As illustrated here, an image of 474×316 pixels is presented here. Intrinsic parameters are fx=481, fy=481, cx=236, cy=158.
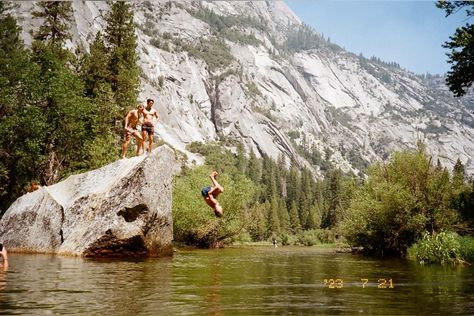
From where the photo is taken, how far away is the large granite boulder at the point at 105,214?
2384 centimetres

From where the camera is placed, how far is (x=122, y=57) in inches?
1897

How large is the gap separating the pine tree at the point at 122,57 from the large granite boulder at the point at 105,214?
70.9ft

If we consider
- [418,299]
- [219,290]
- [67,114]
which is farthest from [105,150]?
[418,299]

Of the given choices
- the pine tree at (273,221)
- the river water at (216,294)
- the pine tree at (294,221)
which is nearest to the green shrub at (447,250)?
the river water at (216,294)

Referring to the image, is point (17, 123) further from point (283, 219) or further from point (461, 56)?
point (283, 219)

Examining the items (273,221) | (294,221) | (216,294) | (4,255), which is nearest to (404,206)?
(216,294)

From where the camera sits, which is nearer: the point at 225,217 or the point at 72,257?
the point at 72,257

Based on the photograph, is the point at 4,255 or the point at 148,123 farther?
the point at 148,123

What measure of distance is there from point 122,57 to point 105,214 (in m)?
27.9

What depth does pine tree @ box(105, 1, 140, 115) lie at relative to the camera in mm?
47625

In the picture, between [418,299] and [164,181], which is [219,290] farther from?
[164,181]

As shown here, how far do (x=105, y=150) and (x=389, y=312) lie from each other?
3615 cm

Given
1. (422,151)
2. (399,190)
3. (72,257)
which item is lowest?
(72,257)

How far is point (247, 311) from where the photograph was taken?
8.66 meters
